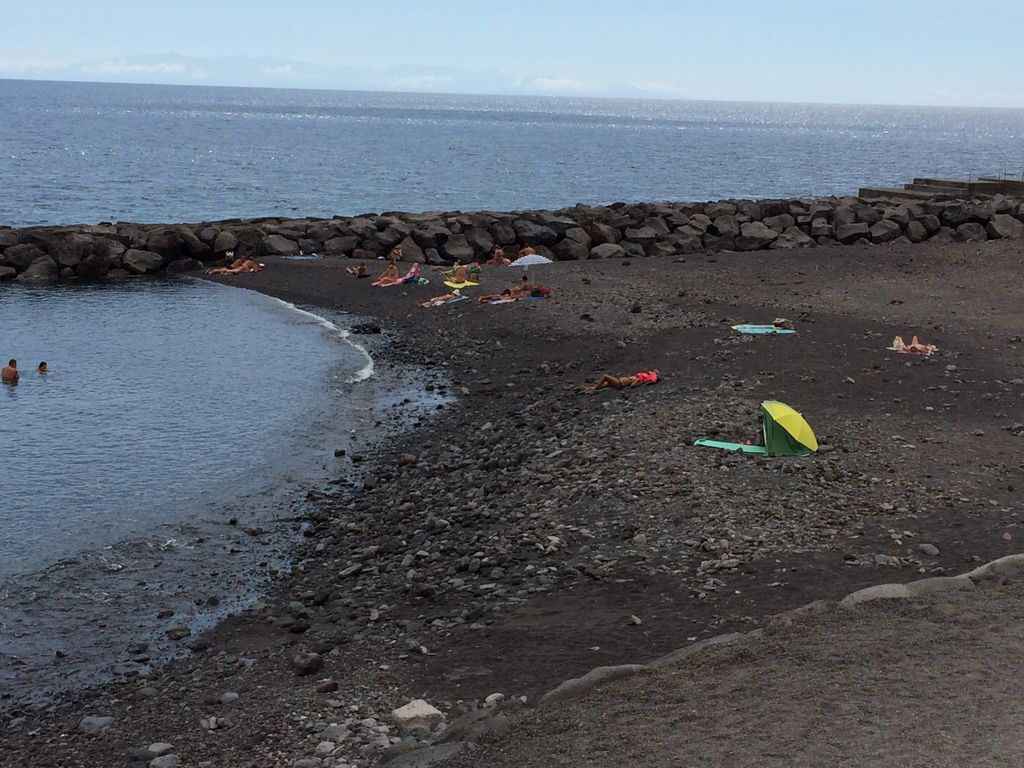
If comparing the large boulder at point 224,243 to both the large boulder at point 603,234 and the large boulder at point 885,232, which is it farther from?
the large boulder at point 885,232

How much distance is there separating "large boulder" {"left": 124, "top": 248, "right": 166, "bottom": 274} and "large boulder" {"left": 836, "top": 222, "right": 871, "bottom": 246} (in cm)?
2261

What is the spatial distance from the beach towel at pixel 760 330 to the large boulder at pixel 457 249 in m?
15.1

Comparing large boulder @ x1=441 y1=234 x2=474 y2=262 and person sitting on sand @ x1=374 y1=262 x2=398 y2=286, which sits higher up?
large boulder @ x1=441 y1=234 x2=474 y2=262

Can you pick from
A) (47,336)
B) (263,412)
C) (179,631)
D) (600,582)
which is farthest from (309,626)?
(47,336)

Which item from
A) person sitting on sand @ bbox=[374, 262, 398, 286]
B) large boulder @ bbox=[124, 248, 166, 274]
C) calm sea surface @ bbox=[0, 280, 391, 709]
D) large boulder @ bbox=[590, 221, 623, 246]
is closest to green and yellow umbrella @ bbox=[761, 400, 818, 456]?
calm sea surface @ bbox=[0, 280, 391, 709]

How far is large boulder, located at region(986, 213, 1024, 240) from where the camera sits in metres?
37.6

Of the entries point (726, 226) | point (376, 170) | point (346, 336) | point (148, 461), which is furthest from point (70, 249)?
point (376, 170)

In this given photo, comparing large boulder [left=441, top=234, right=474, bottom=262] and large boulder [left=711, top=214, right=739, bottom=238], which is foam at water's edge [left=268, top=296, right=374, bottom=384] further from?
large boulder [left=711, top=214, right=739, bottom=238]

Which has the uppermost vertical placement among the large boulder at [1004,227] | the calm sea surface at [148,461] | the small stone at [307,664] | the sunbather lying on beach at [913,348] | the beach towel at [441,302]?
the large boulder at [1004,227]

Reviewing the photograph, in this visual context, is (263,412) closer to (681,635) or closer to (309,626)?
(309,626)

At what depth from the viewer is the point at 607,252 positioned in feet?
121

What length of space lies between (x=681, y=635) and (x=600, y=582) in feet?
5.10

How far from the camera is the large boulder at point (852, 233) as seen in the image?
38312mm

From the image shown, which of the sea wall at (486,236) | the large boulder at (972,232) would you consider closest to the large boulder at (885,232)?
the sea wall at (486,236)
